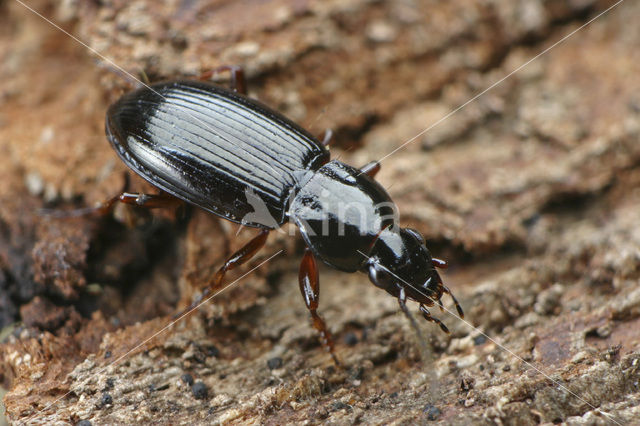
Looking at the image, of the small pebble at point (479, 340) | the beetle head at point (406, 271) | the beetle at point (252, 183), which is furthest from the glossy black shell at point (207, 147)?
the small pebble at point (479, 340)

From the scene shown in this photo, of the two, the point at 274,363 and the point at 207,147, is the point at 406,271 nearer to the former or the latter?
the point at 274,363

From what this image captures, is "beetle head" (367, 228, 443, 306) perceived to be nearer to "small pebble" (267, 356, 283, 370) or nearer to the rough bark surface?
the rough bark surface

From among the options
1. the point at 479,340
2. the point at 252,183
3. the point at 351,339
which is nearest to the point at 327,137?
the point at 252,183

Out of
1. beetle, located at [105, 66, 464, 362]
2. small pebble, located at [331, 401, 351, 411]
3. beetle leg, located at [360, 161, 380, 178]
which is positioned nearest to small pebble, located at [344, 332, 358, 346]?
beetle, located at [105, 66, 464, 362]

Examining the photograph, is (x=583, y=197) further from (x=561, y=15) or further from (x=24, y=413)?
(x=24, y=413)

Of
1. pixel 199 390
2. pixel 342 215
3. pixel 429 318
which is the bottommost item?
pixel 429 318

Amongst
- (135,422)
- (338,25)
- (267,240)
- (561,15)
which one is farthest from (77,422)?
(561,15)
